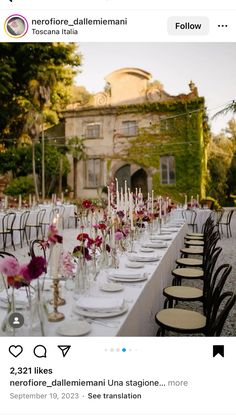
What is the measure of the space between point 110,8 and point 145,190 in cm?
1463

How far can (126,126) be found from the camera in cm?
1552

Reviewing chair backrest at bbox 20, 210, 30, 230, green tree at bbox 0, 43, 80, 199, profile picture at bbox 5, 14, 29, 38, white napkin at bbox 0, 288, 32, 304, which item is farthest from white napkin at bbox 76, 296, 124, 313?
green tree at bbox 0, 43, 80, 199

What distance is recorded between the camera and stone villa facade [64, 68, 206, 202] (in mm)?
14789

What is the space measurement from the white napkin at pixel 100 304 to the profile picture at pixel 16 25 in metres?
1.36

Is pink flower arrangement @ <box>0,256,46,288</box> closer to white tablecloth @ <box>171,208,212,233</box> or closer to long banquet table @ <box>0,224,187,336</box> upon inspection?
long banquet table @ <box>0,224,187,336</box>

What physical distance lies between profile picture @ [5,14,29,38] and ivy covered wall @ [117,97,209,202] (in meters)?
13.3

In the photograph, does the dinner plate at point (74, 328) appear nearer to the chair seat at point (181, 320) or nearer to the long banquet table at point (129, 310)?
the long banquet table at point (129, 310)

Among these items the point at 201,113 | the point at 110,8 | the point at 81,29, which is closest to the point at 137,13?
the point at 110,8

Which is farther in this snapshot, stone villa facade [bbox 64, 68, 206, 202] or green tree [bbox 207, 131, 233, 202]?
green tree [bbox 207, 131, 233, 202]

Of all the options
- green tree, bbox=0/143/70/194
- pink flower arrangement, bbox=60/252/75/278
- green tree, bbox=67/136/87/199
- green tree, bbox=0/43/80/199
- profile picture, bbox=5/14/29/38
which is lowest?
pink flower arrangement, bbox=60/252/75/278
